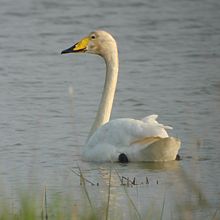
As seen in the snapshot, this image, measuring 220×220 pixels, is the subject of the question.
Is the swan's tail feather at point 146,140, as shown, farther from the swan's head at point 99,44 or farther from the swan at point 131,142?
the swan's head at point 99,44

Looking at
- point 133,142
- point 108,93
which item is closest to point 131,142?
point 133,142

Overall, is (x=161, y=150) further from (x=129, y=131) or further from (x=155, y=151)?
(x=129, y=131)

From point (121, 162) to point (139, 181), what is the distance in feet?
2.97

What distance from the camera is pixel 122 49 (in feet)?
58.1

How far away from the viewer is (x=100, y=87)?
48.8 feet

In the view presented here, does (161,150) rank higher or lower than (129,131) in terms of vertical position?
lower

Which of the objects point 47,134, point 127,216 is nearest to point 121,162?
point 47,134

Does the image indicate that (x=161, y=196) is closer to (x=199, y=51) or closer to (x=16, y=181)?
(x=16, y=181)

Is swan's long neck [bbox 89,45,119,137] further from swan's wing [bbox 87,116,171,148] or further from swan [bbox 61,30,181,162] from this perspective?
swan's wing [bbox 87,116,171,148]

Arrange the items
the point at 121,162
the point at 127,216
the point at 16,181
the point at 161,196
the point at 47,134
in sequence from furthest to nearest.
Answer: the point at 47,134, the point at 121,162, the point at 16,181, the point at 161,196, the point at 127,216

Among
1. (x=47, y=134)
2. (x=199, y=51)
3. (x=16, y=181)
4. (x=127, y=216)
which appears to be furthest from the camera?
(x=199, y=51)

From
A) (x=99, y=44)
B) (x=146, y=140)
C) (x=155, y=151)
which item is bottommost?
(x=155, y=151)

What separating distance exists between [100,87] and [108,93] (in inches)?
114

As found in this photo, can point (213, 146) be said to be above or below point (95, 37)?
below
